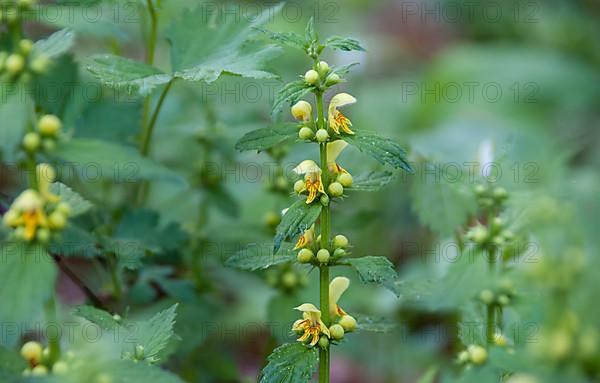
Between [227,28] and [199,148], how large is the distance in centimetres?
98

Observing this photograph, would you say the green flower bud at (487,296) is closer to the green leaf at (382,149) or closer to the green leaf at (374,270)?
the green leaf at (374,270)

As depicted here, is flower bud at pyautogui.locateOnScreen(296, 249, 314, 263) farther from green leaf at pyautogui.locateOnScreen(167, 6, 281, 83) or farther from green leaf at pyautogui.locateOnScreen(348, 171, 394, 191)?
green leaf at pyautogui.locateOnScreen(167, 6, 281, 83)

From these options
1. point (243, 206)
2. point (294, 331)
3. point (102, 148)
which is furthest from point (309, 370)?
point (243, 206)

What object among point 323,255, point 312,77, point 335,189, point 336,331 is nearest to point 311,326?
point 336,331

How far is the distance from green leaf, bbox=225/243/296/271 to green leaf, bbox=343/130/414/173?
316 mm

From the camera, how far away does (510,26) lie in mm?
7137

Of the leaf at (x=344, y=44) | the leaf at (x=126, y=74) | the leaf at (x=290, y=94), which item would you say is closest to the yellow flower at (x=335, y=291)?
the leaf at (x=290, y=94)

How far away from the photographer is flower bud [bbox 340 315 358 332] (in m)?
1.92

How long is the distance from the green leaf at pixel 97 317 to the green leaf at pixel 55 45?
0.56 metres

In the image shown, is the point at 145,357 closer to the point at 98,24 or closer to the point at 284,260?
the point at 284,260

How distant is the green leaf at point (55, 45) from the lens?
5.63 feet

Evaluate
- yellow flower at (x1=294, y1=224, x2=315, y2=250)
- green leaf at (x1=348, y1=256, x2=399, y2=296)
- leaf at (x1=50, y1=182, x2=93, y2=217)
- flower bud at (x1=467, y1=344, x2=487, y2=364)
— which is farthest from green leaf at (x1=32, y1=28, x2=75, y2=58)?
flower bud at (x1=467, y1=344, x2=487, y2=364)

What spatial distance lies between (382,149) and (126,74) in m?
0.71

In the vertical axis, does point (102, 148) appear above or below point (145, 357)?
above
